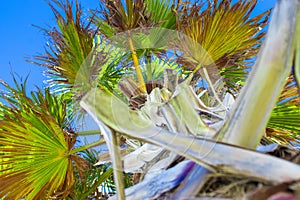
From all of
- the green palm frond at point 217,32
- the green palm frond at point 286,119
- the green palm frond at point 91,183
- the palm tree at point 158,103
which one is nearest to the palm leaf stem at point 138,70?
the palm tree at point 158,103

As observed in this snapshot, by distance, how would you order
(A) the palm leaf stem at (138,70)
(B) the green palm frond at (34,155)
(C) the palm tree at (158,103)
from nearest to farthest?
(C) the palm tree at (158,103), (B) the green palm frond at (34,155), (A) the palm leaf stem at (138,70)

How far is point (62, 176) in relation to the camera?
2172mm

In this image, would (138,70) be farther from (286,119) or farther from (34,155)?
(286,119)

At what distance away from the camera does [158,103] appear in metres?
1.69

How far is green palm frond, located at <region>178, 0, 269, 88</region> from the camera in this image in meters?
2.47

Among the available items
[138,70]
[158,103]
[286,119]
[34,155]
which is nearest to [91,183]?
[34,155]

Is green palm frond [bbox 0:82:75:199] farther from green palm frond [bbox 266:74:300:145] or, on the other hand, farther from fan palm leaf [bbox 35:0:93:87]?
green palm frond [bbox 266:74:300:145]

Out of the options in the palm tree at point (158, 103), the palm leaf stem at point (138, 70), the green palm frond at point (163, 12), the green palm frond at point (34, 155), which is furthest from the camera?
the green palm frond at point (163, 12)

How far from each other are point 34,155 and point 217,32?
1.41 m

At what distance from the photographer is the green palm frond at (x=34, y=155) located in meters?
2.02

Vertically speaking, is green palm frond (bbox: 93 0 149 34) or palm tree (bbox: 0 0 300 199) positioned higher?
green palm frond (bbox: 93 0 149 34)

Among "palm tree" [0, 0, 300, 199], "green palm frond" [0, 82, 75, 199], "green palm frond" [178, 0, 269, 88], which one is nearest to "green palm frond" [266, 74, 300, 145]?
"palm tree" [0, 0, 300, 199]

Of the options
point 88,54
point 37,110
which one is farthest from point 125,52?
point 37,110

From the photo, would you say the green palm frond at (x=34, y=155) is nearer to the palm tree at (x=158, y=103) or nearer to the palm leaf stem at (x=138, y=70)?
the palm tree at (x=158, y=103)
